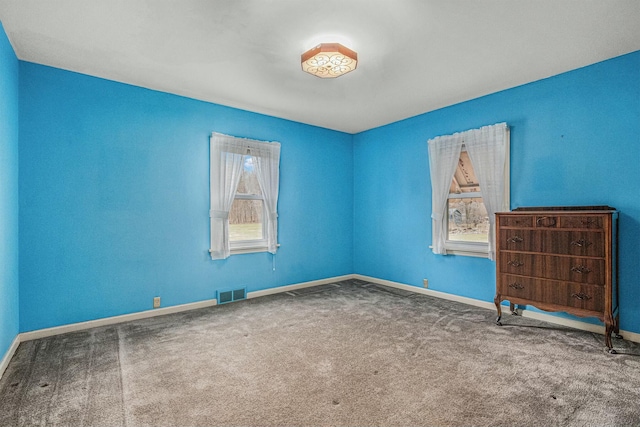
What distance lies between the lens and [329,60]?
2.83m

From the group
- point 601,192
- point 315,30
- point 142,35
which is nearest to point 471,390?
point 601,192

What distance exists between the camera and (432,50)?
291 centimetres

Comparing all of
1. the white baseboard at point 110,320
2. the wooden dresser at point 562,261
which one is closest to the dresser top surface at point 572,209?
the wooden dresser at point 562,261

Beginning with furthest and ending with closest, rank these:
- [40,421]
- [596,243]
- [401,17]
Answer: [596,243]
[401,17]
[40,421]

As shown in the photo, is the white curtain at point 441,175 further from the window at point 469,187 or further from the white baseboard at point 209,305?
the white baseboard at point 209,305

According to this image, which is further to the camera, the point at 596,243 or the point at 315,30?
the point at 596,243

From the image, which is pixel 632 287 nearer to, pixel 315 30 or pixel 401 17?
pixel 401 17

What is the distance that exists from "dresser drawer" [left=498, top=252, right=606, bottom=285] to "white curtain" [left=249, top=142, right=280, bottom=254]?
9.65ft

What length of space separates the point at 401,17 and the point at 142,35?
6.83 ft

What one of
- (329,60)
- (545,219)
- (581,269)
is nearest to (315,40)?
(329,60)

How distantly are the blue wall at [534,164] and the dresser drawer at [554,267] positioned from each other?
475 mm

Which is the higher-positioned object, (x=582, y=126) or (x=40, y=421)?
(x=582, y=126)

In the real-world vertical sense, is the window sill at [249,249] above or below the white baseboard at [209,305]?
above

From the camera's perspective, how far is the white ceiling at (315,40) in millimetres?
2303
